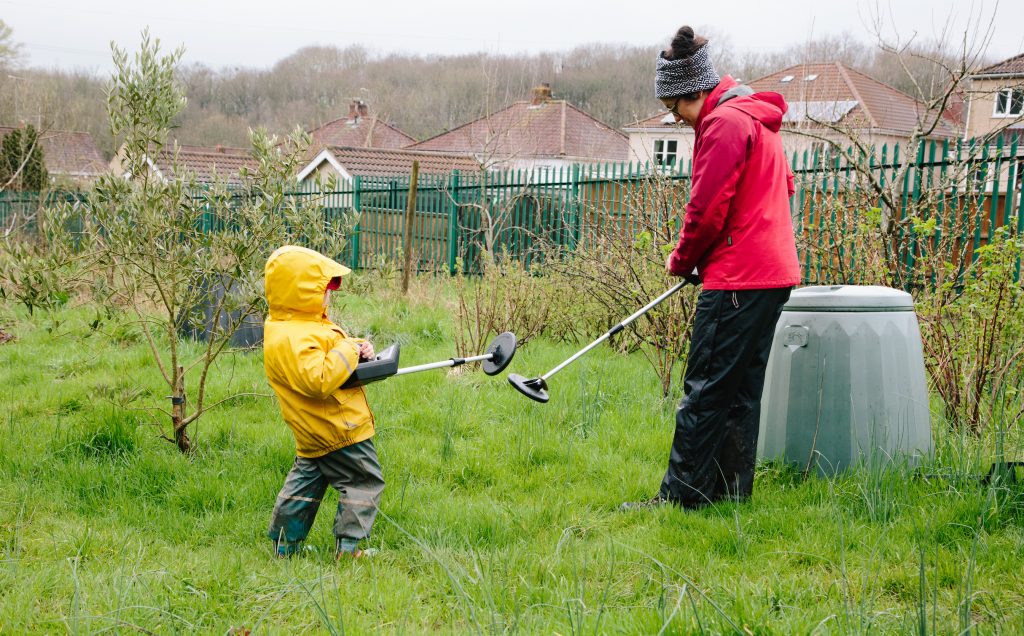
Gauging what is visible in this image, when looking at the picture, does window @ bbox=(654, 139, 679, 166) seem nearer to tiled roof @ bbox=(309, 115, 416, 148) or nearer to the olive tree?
the olive tree

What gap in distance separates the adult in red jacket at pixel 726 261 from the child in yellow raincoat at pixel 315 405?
1.39m

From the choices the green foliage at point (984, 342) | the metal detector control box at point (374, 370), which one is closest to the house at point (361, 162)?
the green foliage at point (984, 342)

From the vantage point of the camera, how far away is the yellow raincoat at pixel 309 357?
317 cm

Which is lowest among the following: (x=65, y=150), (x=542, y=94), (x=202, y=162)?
(x=202, y=162)

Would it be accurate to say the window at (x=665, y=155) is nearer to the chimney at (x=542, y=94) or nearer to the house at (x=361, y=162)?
the chimney at (x=542, y=94)

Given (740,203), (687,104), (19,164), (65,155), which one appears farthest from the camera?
(65,155)

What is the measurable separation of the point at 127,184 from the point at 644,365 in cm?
398

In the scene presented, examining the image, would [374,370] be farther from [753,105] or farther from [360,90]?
[360,90]

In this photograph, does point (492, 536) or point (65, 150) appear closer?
point (492, 536)

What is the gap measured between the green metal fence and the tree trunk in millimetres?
1289

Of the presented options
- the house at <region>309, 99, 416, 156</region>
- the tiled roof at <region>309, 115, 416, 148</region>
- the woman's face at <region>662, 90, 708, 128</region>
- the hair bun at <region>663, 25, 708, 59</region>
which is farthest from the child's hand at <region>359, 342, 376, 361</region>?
the house at <region>309, 99, 416, 156</region>

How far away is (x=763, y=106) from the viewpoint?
3.61 m

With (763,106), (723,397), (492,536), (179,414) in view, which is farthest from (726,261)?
(179,414)

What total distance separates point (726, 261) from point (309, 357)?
5.98 ft
